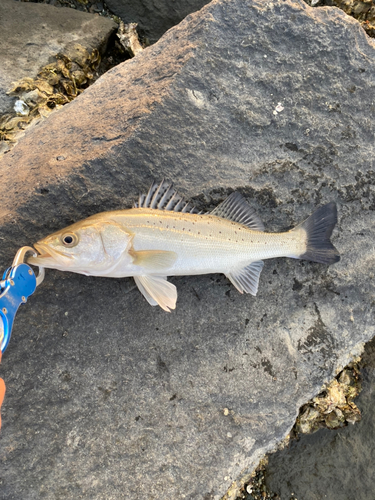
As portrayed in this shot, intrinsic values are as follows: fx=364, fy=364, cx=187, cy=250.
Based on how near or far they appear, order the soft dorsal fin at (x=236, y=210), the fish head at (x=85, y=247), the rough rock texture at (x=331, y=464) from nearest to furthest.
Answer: the fish head at (x=85, y=247) < the soft dorsal fin at (x=236, y=210) < the rough rock texture at (x=331, y=464)

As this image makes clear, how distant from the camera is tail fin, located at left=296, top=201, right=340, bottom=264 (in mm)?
3484

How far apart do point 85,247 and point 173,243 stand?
2.38 feet

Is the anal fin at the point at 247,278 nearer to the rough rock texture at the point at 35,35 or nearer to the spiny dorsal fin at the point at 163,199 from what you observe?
the spiny dorsal fin at the point at 163,199

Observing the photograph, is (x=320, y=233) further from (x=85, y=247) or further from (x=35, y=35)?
(x=35, y=35)

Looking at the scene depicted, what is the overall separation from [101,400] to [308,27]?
4016 millimetres

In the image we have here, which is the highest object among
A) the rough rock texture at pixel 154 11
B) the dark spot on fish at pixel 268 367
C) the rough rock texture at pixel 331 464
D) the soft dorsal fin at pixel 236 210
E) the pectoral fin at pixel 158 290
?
the rough rock texture at pixel 154 11

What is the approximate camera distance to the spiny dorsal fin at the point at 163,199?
3.20 meters

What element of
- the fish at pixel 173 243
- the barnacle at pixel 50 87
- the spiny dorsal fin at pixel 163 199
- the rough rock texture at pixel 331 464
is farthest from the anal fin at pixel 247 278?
the barnacle at pixel 50 87

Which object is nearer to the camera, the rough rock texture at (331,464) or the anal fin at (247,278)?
the anal fin at (247,278)

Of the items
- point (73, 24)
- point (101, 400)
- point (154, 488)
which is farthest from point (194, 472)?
point (73, 24)

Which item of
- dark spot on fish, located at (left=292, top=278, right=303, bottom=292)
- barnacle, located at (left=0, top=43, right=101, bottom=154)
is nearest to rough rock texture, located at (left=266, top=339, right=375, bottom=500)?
dark spot on fish, located at (left=292, top=278, right=303, bottom=292)

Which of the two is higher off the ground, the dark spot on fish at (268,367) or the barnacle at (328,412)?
the dark spot on fish at (268,367)

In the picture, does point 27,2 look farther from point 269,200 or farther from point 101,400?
point 101,400

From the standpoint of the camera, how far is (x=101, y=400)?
3176mm
